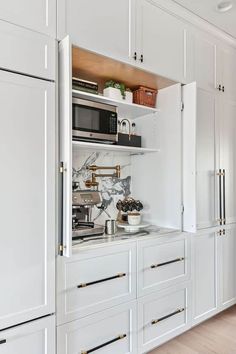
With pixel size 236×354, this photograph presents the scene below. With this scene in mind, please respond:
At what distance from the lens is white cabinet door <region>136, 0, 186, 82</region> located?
2.03 m

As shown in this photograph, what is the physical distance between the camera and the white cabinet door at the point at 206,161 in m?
2.42

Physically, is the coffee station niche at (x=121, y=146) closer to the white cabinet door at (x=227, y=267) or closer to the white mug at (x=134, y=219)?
the white mug at (x=134, y=219)

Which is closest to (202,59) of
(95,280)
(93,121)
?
(93,121)

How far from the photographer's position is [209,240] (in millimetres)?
2523

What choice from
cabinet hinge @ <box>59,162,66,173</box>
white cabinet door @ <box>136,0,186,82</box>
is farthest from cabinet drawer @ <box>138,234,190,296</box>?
white cabinet door @ <box>136,0,186,82</box>

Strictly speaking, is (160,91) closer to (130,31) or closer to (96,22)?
(130,31)

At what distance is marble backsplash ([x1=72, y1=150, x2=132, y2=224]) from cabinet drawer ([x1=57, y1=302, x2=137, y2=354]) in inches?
31.0
